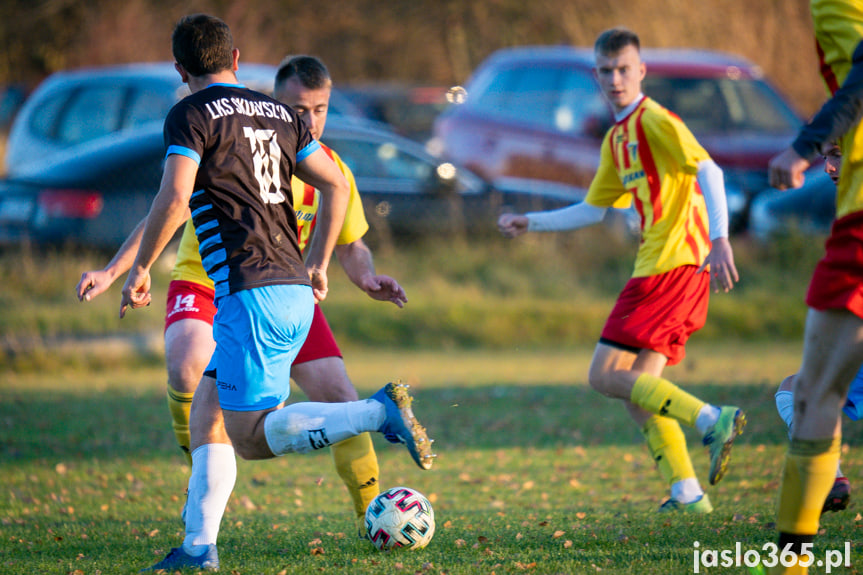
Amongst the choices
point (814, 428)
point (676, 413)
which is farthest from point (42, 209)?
point (814, 428)

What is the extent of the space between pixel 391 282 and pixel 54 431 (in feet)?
15.4

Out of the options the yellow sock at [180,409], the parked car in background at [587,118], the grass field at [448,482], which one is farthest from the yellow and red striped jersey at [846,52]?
the parked car in background at [587,118]

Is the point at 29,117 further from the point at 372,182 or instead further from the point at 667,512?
the point at 667,512

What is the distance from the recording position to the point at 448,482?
261 inches

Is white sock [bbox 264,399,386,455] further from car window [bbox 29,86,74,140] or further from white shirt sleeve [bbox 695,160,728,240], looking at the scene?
car window [bbox 29,86,74,140]

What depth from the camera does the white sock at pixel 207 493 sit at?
401 cm

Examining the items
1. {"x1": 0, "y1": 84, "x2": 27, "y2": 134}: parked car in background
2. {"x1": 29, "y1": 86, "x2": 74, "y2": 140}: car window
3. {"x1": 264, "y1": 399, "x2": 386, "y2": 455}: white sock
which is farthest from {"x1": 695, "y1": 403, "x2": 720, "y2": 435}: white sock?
{"x1": 0, "y1": 84, "x2": 27, "y2": 134}: parked car in background

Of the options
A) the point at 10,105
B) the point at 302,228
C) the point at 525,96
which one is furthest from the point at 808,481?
the point at 10,105

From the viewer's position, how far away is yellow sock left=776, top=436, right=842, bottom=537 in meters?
3.47

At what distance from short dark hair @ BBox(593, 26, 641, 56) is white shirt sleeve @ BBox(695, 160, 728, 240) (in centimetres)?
80

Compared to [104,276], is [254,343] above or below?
below

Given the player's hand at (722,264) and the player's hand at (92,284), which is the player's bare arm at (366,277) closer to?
the player's hand at (92,284)

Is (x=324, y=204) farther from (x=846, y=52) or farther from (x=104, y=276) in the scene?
(x=846, y=52)

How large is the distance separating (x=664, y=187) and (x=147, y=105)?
10031 millimetres
